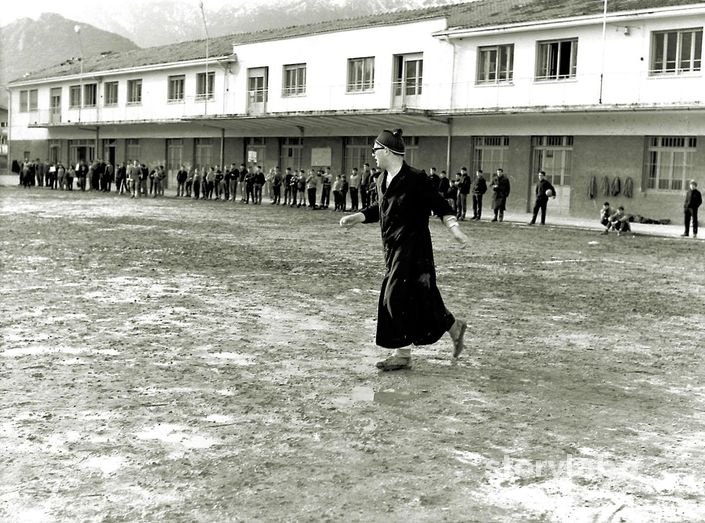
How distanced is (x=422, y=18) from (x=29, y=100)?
111ft

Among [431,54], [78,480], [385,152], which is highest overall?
[431,54]

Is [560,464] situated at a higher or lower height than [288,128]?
lower

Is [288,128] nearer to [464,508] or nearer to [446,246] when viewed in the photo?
[446,246]

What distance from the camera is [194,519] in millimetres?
3871

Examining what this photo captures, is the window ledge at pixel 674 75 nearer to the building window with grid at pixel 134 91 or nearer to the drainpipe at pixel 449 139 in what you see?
the drainpipe at pixel 449 139

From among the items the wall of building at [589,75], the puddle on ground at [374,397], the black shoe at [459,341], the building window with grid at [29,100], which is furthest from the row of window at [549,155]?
the puddle on ground at [374,397]

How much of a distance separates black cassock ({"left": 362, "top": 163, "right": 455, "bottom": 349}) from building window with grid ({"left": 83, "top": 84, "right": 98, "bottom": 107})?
49.4 meters

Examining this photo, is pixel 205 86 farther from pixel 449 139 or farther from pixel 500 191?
pixel 500 191

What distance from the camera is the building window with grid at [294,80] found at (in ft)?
133

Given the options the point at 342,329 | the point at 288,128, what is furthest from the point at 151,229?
the point at 288,128

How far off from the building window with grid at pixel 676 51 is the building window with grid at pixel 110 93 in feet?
106

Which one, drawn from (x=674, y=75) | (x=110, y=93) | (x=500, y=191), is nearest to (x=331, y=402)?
(x=500, y=191)

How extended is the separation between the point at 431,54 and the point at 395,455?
103 ft

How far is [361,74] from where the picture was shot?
3781 centimetres
